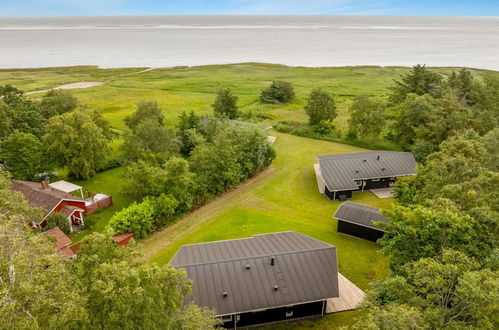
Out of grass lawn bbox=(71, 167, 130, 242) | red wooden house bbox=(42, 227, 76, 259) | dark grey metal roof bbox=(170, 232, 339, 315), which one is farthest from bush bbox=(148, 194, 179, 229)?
dark grey metal roof bbox=(170, 232, 339, 315)

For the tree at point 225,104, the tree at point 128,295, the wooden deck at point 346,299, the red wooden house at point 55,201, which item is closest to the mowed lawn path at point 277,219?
the wooden deck at point 346,299

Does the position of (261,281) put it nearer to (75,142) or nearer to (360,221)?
(360,221)

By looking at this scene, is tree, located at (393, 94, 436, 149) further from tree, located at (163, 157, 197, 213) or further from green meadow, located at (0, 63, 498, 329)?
tree, located at (163, 157, 197, 213)

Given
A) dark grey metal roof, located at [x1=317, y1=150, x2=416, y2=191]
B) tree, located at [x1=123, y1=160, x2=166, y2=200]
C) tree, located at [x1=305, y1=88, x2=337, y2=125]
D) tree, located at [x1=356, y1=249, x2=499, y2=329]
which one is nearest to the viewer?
tree, located at [x1=356, y1=249, x2=499, y2=329]

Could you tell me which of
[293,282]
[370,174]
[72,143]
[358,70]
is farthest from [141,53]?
[293,282]

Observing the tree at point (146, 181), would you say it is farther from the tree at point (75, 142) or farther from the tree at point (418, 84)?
the tree at point (418, 84)

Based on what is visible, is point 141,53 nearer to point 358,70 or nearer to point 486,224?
point 358,70

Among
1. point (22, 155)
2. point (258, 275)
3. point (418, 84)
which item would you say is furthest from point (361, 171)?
point (22, 155)
